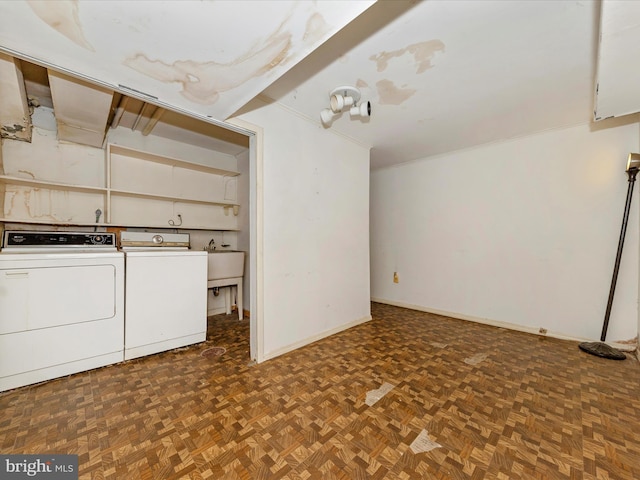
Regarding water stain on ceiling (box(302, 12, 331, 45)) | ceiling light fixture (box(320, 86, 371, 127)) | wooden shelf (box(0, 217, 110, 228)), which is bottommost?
wooden shelf (box(0, 217, 110, 228))

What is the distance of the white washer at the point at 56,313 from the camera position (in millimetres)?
1838

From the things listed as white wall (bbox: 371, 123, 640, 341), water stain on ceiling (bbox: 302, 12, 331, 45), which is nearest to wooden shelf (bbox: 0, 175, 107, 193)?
water stain on ceiling (bbox: 302, 12, 331, 45)

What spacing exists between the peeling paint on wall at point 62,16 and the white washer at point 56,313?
1.56 m

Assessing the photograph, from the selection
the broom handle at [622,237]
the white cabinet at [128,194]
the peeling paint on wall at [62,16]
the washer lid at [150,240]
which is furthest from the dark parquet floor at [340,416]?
the peeling paint on wall at [62,16]

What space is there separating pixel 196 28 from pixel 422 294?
13.3 feet

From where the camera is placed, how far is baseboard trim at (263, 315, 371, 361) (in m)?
2.45

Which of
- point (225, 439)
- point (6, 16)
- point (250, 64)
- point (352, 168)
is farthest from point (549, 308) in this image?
point (6, 16)

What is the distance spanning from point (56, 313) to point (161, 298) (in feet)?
2.31

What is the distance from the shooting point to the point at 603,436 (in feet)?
4.73

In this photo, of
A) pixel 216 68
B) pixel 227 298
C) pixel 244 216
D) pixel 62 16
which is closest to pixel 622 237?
pixel 216 68

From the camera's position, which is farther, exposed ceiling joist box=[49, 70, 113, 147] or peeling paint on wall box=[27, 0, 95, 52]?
exposed ceiling joist box=[49, 70, 113, 147]

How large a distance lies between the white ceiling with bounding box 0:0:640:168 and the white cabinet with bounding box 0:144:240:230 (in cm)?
163

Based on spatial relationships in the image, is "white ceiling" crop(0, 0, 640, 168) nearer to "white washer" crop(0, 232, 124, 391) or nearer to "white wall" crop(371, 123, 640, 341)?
"white wall" crop(371, 123, 640, 341)

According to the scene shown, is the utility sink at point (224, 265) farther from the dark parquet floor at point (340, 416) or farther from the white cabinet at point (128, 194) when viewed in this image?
the dark parquet floor at point (340, 416)
